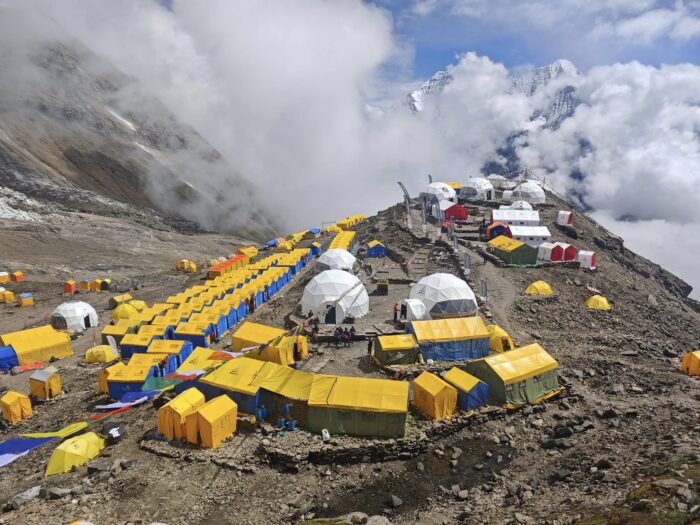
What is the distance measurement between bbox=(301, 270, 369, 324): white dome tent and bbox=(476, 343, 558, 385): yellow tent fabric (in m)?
11.4

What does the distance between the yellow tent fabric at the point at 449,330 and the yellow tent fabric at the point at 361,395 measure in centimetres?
517

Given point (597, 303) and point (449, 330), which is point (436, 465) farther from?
point (597, 303)

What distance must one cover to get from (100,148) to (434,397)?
414 feet

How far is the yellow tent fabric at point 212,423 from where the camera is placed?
16609mm

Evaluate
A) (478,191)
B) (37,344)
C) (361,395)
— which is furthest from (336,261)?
(478,191)

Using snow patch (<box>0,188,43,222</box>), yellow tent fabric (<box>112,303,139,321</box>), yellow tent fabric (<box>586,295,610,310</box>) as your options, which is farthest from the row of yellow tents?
snow patch (<box>0,188,43,222</box>)

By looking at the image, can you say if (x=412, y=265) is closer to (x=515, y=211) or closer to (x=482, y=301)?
(x=482, y=301)

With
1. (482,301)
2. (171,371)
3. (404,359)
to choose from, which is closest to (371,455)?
(404,359)

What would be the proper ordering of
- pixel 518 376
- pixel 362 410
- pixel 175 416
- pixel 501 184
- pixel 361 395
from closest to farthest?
pixel 362 410 → pixel 175 416 → pixel 361 395 → pixel 518 376 → pixel 501 184

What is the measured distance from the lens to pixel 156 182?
399ft

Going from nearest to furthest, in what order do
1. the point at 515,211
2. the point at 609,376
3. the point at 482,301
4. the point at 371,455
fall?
the point at 371,455 < the point at 609,376 < the point at 482,301 < the point at 515,211

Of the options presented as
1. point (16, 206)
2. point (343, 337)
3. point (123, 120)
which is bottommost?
point (343, 337)

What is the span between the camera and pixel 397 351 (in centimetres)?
2180

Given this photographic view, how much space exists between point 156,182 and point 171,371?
107722mm
